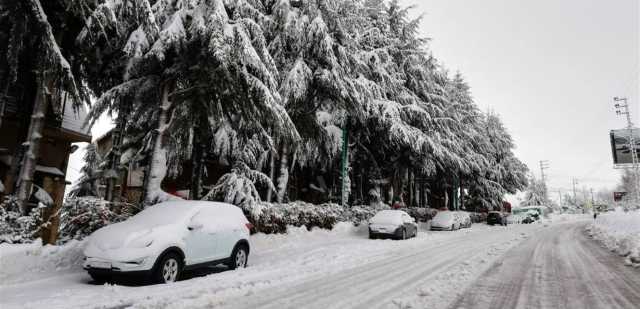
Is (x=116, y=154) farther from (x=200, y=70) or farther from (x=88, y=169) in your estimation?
(x=88, y=169)

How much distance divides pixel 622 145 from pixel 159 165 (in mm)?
44397

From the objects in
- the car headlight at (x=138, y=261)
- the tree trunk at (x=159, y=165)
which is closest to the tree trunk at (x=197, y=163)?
the tree trunk at (x=159, y=165)

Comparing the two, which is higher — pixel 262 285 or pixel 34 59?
pixel 34 59

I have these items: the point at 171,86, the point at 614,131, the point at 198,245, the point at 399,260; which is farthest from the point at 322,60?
→ the point at 614,131

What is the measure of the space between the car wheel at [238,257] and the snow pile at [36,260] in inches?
125

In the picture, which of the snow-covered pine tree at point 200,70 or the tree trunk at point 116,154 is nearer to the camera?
the snow-covered pine tree at point 200,70

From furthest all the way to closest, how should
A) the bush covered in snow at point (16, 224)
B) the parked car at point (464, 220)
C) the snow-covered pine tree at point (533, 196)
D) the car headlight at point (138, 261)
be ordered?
the snow-covered pine tree at point (533, 196), the parked car at point (464, 220), the bush covered in snow at point (16, 224), the car headlight at point (138, 261)

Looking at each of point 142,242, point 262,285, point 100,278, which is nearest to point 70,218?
point 100,278

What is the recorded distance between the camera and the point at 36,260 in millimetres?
7230

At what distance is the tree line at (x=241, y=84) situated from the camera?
9430 mm

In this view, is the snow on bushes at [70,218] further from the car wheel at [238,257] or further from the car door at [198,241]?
the car wheel at [238,257]

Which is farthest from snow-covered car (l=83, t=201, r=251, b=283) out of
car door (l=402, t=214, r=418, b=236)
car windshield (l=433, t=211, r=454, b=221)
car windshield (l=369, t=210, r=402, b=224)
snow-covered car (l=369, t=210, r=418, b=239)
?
car windshield (l=433, t=211, r=454, b=221)

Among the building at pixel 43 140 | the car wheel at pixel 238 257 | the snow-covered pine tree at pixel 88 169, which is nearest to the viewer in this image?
the car wheel at pixel 238 257

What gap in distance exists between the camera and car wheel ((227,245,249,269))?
8.69 meters
